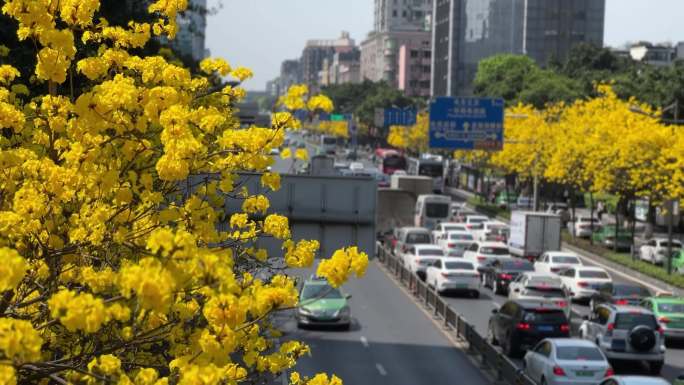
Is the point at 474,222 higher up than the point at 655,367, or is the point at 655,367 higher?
the point at 655,367

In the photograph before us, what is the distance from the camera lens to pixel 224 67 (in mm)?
12273

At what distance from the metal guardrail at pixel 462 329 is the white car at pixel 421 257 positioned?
50cm

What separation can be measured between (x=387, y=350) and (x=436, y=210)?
116ft

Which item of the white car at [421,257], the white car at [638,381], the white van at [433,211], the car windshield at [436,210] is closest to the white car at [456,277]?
the white car at [421,257]

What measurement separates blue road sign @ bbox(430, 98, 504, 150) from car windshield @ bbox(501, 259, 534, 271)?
39.3 ft

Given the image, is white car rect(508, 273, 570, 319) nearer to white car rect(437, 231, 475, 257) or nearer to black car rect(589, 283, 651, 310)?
black car rect(589, 283, 651, 310)

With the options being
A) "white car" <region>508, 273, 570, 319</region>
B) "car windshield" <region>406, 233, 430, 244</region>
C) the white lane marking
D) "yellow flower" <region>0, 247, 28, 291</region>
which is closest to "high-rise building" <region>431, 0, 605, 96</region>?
"car windshield" <region>406, 233, 430, 244</region>

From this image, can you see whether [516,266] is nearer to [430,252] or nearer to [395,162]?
[430,252]

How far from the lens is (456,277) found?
138 feet

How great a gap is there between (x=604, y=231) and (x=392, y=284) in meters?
20.2

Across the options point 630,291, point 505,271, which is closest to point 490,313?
point 630,291

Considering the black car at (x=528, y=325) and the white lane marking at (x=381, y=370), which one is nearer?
the white lane marking at (x=381, y=370)

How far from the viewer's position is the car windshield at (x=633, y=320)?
27.9m

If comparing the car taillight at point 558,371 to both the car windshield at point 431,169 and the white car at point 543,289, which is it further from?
the car windshield at point 431,169
